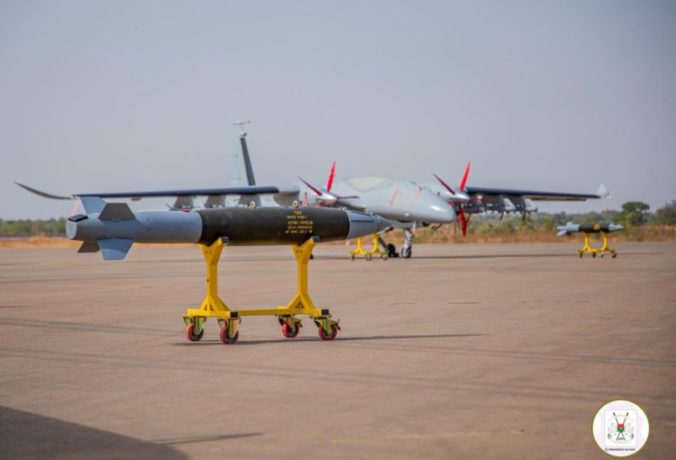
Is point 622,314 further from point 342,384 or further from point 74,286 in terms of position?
point 74,286

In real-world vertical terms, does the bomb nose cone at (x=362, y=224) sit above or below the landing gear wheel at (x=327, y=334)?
above

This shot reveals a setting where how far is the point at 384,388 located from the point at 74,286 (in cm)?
1714

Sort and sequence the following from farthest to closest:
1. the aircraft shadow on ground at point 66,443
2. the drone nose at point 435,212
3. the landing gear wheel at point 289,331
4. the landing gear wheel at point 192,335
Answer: the drone nose at point 435,212, the landing gear wheel at point 289,331, the landing gear wheel at point 192,335, the aircraft shadow on ground at point 66,443

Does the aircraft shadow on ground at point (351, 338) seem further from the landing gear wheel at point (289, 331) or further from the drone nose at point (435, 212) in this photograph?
the drone nose at point (435, 212)

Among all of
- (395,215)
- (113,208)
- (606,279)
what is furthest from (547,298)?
(395,215)

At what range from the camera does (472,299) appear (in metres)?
19.8

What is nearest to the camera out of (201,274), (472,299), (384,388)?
(384,388)

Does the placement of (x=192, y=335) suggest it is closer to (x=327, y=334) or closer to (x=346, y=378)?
(x=327, y=334)
